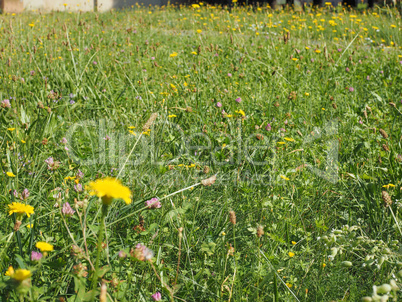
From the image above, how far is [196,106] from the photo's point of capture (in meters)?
2.69

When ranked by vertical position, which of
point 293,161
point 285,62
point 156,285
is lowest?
point 156,285

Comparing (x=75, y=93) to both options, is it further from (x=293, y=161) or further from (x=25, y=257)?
(x=25, y=257)

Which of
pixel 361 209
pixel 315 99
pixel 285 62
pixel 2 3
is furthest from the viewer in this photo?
pixel 2 3

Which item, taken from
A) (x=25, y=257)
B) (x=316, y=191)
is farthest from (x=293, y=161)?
(x=25, y=257)

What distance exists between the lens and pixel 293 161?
2156 mm

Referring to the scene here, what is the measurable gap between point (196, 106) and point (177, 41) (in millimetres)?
2959

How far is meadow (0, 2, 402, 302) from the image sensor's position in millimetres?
1251

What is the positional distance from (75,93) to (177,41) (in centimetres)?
279

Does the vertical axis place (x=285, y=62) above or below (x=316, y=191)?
above

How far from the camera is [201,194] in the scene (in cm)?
191

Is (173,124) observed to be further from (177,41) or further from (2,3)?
(2,3)

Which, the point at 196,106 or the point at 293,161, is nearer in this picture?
the point at 293,161

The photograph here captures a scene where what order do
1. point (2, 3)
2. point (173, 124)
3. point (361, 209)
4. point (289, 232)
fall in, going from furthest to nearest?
point (2, 3) < point (173, 124) < point (361, 209) < point (289, 232)

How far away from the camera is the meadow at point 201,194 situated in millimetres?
1251
